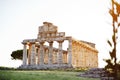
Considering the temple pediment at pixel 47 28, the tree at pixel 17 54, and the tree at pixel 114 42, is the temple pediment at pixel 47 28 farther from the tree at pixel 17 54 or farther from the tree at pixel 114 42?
the tree at pixel 114 42

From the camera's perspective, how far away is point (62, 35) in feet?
214

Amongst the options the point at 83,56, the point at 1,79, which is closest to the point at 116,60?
the point at 1,79

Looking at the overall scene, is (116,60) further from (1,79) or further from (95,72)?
(95,72)

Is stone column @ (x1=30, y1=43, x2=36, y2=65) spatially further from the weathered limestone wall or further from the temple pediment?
the weathered limestone wall

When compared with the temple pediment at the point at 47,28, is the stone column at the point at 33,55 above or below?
below

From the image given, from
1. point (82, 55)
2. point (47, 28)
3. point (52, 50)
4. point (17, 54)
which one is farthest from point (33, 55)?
point (17, 54)

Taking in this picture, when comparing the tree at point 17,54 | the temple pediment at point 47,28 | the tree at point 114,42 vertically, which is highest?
the temple pediment at point 47,28

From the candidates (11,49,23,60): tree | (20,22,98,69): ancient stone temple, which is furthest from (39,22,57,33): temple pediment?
(11,49,23,60): tree

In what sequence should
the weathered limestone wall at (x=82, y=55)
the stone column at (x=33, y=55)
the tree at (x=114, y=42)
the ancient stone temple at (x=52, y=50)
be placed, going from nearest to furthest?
the tree at (x=114, y=42) → the ancient stone temple at (x=52, y=50) → the weathered limestone wall at (x=82, y=55) → the stone column at (x=33, y=55)

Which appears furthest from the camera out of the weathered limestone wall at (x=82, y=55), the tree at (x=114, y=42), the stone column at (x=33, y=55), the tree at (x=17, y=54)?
the tree at (x=17, y=54)

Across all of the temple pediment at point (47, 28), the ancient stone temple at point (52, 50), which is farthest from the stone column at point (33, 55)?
the temple pediment at point (47, 28)

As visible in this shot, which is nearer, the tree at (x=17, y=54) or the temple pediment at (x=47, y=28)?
the temple pediment at (x=47, y=28)

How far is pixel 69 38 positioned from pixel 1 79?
45333mm

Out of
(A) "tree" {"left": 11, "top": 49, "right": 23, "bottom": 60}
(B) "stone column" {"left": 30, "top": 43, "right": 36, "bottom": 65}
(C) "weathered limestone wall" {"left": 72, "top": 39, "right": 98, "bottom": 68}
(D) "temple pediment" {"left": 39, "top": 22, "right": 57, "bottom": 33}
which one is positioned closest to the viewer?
(D) "temple pediment" {"left": 39, "top": 22, "right": 57, "bottom": 33}
